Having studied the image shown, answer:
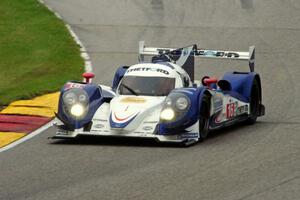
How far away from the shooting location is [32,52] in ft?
71.8

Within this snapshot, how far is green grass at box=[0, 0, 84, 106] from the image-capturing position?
1834 centimetres

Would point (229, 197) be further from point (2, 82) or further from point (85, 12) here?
point (85, 12)

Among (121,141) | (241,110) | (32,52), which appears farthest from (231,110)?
(32,52)

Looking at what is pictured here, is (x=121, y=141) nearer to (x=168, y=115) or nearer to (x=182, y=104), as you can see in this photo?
A: (x=168, y=115)

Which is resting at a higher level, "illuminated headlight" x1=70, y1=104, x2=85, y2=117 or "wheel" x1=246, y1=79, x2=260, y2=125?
"illuminated headlight" x1=70, y1=104, x2=85, y2=117

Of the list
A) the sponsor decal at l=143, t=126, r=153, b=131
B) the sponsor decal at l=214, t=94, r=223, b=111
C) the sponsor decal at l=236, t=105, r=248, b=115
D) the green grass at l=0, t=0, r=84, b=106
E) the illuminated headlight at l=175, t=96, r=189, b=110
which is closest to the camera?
the sponsor decal at l=143, t=126, r=153, b=131

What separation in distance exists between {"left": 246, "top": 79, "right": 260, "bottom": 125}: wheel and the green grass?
12.8ft

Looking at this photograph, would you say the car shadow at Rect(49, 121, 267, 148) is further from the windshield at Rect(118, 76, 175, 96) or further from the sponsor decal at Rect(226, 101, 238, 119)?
the windshield at Rect(118, 76, 175, 96)

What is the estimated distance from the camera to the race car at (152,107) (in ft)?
43.6

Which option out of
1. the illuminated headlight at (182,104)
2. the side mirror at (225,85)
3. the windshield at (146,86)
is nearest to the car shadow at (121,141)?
the illuminated headlight at (182,104)

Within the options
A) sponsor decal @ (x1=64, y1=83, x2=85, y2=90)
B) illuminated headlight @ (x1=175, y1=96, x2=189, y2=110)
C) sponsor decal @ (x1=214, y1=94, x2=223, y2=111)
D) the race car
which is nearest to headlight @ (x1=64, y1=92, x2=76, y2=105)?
the race car

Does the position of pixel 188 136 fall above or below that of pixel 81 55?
below

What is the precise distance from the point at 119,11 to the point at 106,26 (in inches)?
59.5

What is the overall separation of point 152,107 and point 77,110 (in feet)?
3.58
